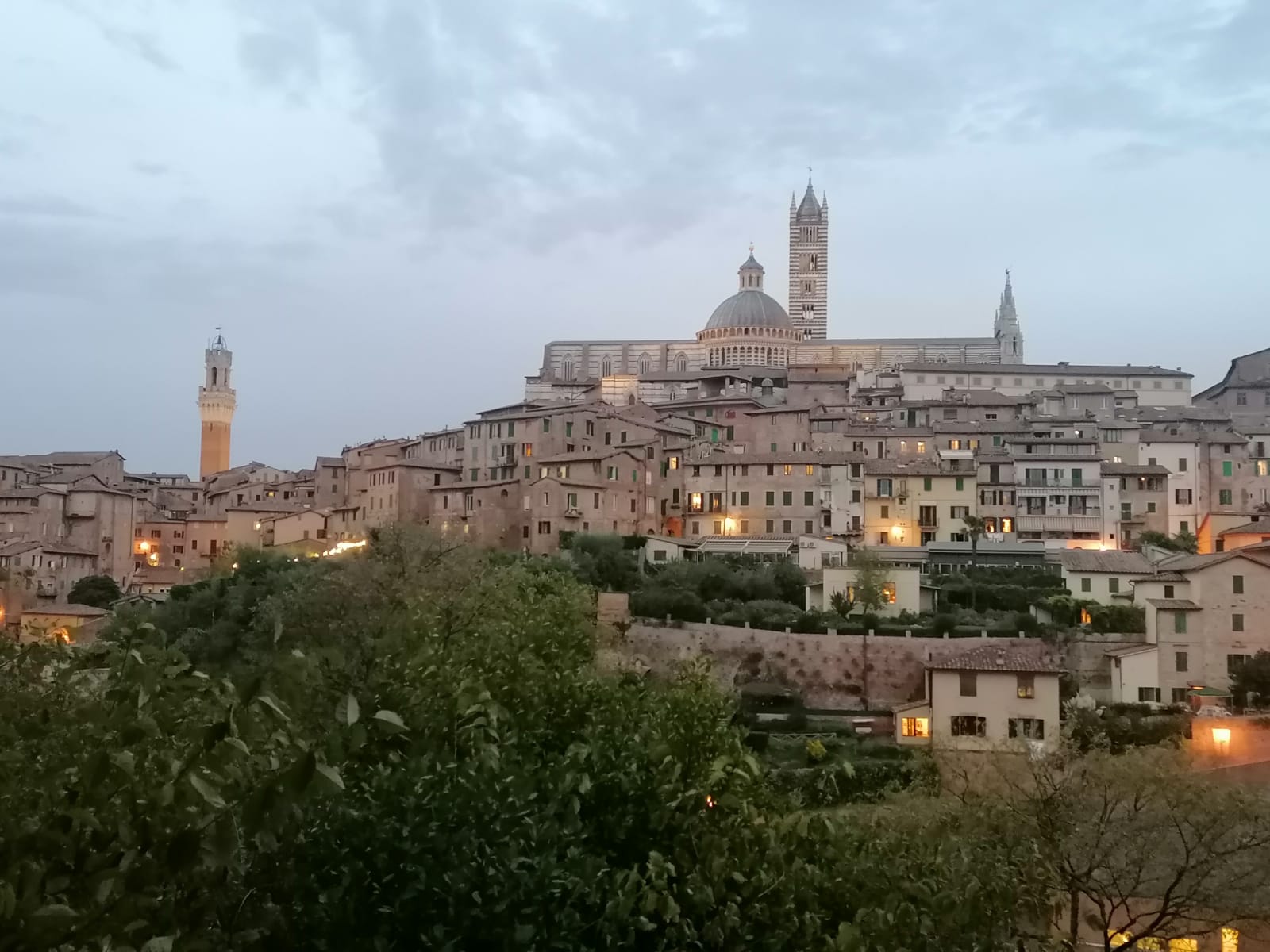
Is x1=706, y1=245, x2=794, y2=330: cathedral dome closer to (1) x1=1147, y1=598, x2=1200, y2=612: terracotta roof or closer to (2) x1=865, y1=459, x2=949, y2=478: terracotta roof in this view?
(2) x1=865, y1=459, x2=949, y2=478: terracotta roof

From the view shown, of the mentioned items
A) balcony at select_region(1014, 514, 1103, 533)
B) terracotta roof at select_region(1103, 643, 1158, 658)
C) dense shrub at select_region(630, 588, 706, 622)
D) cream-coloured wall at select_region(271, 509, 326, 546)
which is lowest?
terracotta roof at select_region(1103, 643, 1158, 658)

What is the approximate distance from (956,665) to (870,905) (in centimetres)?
2404

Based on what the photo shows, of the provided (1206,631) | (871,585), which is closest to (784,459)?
(871,585)

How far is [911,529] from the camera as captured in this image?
52.5 metres

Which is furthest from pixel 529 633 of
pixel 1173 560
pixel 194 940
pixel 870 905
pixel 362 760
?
pixel 1173 560

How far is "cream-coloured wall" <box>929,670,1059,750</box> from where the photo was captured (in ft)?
99.0

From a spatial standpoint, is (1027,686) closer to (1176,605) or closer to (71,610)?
(1176,605)

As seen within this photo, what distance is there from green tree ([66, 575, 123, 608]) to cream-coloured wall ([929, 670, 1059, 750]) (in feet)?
133

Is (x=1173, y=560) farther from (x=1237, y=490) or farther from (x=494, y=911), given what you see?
(x=494, y=911)

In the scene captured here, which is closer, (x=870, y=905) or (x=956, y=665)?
(x=870, y=905)

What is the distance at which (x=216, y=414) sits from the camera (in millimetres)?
113750

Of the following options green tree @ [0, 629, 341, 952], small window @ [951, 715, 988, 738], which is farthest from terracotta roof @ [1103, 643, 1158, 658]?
green tree @ [0, 629, 341, 952]

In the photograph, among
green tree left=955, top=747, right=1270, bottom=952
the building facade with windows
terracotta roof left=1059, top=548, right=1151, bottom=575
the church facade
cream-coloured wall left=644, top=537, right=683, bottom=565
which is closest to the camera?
green tree left=955, top=747, right=1270, bottom=952

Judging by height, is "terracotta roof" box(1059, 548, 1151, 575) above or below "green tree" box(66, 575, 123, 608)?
above
